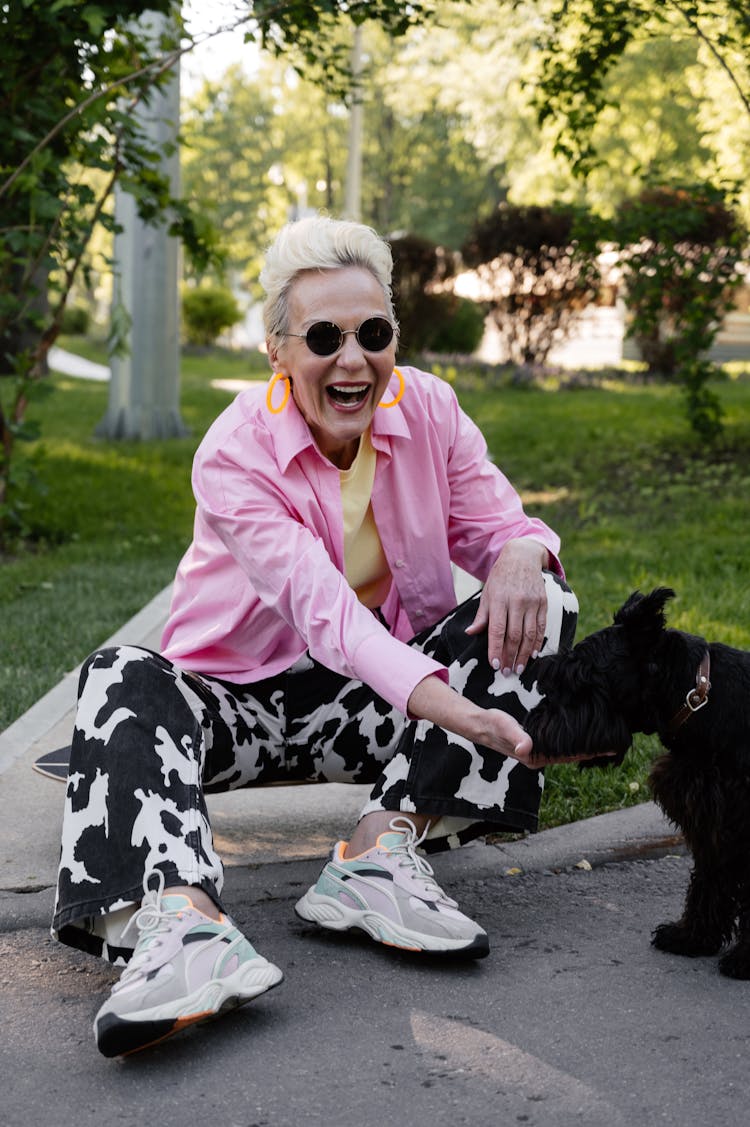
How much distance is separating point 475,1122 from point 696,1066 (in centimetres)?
49

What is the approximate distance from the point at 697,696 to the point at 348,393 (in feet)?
3.60

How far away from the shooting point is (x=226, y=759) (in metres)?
3.19

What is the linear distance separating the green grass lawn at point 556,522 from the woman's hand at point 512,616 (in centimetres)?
98

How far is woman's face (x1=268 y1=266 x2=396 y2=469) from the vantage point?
10.3 ft

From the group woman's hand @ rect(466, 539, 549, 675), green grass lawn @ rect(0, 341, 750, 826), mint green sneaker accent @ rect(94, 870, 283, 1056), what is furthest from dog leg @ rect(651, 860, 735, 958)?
mint green sneaker accent @ rect(94, 870, 283, 1056)

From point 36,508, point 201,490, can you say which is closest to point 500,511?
point 201,490

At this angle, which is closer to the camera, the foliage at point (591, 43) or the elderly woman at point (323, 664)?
the elderly woman at point (323, 664)

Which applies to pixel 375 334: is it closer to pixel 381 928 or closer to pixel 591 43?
pixel 381 928

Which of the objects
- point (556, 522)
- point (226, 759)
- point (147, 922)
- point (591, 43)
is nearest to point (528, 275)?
point (591, 43)

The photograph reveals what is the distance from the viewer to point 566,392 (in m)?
16.1

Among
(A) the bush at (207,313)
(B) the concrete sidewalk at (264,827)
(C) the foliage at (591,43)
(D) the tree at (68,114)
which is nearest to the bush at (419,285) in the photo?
(A) the bush at (207,313)

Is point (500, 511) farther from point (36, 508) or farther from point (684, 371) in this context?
point (684, 371)

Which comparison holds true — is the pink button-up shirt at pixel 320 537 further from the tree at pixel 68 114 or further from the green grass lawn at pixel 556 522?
the tree at pixel 68 114

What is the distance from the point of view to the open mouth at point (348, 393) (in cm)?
320
